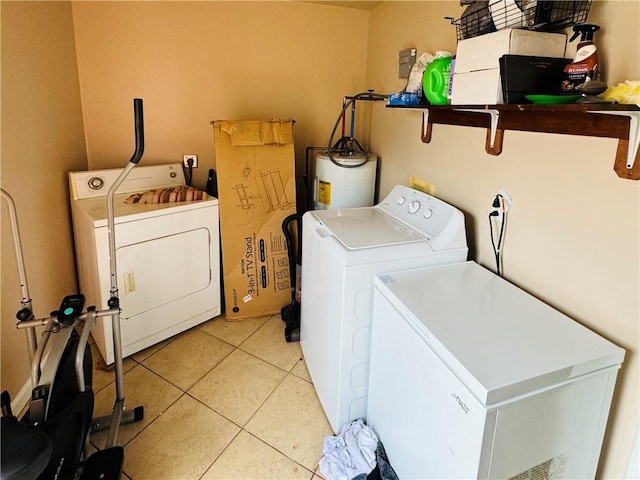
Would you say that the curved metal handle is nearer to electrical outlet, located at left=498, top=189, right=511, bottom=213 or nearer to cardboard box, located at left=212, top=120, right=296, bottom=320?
cardboard box, located at left=212, top=120, right=296, bottom=320

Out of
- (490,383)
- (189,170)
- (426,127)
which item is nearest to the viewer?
(490,383)

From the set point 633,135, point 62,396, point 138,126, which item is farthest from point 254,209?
point 633,135

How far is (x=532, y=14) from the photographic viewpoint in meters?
1.25

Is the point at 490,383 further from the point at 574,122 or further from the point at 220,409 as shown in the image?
the point at 220,409

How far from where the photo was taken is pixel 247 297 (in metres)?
2.73

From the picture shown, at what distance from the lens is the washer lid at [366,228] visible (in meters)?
1.71

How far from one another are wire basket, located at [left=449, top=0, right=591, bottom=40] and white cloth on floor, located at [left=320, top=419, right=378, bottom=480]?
1.64 metres

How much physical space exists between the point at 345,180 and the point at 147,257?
126 centimetres

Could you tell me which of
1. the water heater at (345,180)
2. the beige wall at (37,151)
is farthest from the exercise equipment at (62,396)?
the water heater at (345,180)

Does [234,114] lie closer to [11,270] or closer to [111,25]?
[111,25]

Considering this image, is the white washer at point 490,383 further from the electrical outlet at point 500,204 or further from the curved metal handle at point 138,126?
the curved metal handle at point 138,126

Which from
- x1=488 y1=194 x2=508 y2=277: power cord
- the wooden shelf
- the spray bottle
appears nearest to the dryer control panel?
the wooden shelf

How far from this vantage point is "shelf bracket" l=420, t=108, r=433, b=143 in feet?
6.98

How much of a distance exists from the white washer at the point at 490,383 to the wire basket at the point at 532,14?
3.02 ft
